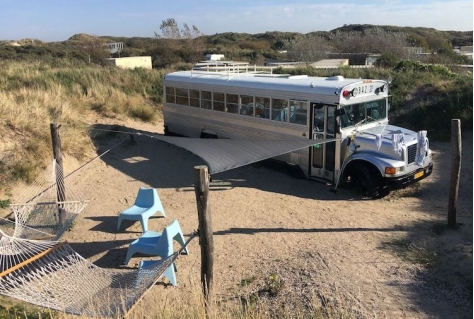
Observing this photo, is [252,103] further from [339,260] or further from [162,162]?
[339,260]

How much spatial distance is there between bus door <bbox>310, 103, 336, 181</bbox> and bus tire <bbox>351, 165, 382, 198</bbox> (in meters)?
0.59

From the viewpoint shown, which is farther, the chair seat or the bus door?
the bus door

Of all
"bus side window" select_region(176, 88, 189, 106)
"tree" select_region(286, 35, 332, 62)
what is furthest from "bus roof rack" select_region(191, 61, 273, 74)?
"tree" select_region(286, 35, 332, 62)

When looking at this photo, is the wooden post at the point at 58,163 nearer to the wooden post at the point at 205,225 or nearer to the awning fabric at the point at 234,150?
the awning fabric at the point at 234,150

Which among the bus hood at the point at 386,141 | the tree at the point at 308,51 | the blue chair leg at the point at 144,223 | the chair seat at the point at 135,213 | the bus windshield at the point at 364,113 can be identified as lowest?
the blue chair leg at the point at 144,223

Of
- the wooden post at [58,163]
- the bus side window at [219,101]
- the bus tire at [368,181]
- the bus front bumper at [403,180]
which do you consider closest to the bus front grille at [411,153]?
the bus front bumper at [403,180]

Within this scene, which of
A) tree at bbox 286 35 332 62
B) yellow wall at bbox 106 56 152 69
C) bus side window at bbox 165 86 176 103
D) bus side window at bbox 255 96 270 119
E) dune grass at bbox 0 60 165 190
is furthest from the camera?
tree at bbox 286 35 332 62

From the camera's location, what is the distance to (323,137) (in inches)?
388

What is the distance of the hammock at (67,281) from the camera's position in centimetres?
482

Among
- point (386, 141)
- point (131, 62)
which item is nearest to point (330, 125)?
point (386, 141)

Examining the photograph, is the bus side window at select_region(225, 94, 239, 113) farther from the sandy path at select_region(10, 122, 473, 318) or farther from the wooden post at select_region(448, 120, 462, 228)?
the wooden post at select_region(448, 120, 462, 228)

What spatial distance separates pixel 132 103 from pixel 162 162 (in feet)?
22.1

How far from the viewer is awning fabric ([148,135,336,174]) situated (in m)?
8.24

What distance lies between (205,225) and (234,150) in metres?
3.89
